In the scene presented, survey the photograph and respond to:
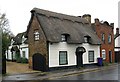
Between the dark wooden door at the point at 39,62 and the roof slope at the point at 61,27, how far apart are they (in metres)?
2.81

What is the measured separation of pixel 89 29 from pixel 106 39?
5.19 meters

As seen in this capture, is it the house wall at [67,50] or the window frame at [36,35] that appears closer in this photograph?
the house wall at [67,50]

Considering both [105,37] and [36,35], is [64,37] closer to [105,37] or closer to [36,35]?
[36,35]

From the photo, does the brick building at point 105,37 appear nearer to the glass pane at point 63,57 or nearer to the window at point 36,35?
the glass pane at point 63,57

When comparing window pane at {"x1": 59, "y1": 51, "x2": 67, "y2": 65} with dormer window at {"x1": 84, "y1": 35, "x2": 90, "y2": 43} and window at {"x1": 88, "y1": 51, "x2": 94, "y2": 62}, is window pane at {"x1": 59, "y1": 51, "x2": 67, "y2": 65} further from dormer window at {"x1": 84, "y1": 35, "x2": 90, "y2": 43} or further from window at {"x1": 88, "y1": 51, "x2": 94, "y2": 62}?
window at {"x1": 88, "y1": 51, "x2": 94, "y2": 62}

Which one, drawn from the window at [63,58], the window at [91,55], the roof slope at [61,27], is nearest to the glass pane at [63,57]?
the window at [63,58]

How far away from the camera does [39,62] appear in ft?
Answer: 94.3

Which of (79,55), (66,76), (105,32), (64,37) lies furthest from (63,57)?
(105,32)

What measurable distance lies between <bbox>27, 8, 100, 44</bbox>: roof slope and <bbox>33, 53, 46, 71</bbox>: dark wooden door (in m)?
2.81

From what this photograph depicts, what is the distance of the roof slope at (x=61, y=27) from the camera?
28625 mm

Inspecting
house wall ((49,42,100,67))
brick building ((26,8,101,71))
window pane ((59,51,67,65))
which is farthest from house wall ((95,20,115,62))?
window pane ((59,51,67,65))

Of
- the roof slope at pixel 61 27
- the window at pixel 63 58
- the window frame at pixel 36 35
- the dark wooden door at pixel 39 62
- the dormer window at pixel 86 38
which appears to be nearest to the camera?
the dark wooden door at pixel 39 62

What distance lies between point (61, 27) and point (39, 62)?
5677mm

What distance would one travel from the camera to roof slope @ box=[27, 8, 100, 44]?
28625 mm
